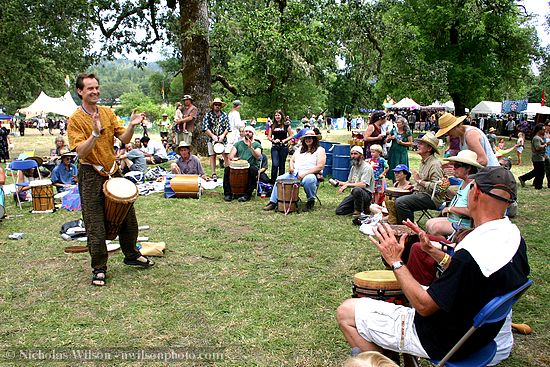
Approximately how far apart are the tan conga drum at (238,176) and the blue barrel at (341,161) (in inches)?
94.7

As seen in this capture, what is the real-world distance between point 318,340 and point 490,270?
72.9 inches

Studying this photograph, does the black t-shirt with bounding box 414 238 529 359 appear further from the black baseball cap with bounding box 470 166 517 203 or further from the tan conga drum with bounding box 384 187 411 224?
the tan conga drum with bounding box 384 187 411 224

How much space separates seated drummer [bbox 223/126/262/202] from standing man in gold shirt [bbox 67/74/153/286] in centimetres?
430

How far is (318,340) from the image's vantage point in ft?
12.6

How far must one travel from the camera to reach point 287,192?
8.13 m

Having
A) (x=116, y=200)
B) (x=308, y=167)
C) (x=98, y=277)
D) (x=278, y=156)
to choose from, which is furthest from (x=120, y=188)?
(x=278, y=156)

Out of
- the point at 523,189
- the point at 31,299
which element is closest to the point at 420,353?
the point at 31,299

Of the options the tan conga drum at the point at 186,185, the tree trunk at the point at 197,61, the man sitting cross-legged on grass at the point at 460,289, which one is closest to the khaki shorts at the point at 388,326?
the man sitting cross-legged on grass at the point at 460,289

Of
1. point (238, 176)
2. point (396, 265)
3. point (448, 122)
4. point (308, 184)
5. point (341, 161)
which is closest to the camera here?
point (396, 265)

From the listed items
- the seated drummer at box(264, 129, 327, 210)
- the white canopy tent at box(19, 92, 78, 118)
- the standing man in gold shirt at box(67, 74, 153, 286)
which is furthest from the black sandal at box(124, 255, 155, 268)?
the white canopy tent at box(19, 92, 78, 118)

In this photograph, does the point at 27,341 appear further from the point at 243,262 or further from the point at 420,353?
the point at 420,353

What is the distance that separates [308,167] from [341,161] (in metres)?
2.46

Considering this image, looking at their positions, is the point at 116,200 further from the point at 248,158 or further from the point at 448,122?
the point at 248,158

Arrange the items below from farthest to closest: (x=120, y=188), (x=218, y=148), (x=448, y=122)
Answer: (x=218, y=148), (x=448, y=122), (x=120, y=188)
